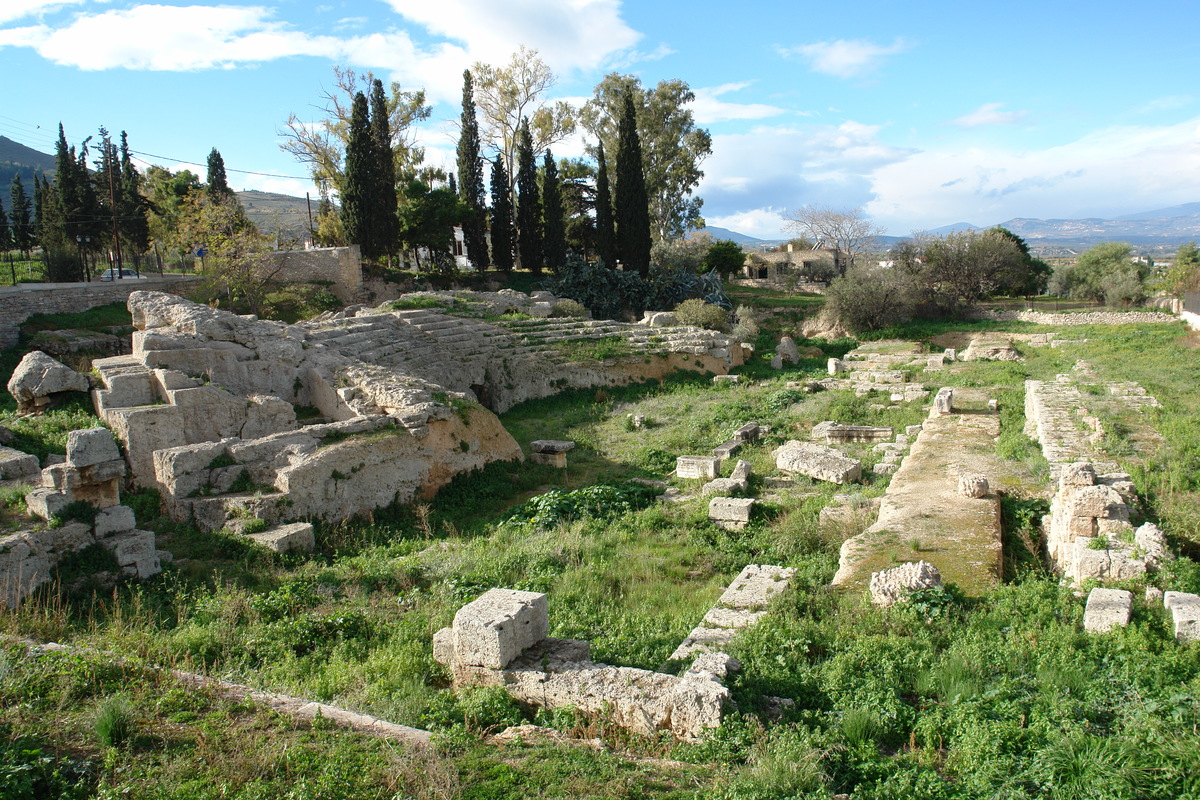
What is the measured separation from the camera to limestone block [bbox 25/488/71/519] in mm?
8086

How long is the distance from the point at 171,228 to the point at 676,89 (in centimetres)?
2847

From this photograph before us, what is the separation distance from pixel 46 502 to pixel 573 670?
663 centimetres

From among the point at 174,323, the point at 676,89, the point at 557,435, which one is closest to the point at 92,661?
the point at 174,323

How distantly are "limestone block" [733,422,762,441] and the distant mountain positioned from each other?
125 metres

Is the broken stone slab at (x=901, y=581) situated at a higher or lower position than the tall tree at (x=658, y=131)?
lower

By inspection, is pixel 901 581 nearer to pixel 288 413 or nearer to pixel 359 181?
pixel 288 413

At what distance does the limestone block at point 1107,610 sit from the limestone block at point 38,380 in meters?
13.9

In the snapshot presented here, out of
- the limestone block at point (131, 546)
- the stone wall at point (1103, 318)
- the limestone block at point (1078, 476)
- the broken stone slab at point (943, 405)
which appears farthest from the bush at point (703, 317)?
the limestone block at point (131, 546)

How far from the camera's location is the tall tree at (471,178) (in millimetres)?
37656

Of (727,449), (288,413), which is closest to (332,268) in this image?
(288,413)

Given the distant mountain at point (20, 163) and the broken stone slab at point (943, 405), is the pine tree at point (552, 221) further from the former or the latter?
the distant mountain at point (20, 163)

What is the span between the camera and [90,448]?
27.1 feet

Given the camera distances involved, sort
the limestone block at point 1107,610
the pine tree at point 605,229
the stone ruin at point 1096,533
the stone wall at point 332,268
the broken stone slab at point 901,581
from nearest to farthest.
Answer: the limestone block at point 1107,610 < the broken stone slab at point 901,581 < the stone ruin at point 1096,533 < the stone wall at point 332,268 < the pine tree at point 605,229

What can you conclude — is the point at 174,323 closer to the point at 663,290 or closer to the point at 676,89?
the point at 663,290
